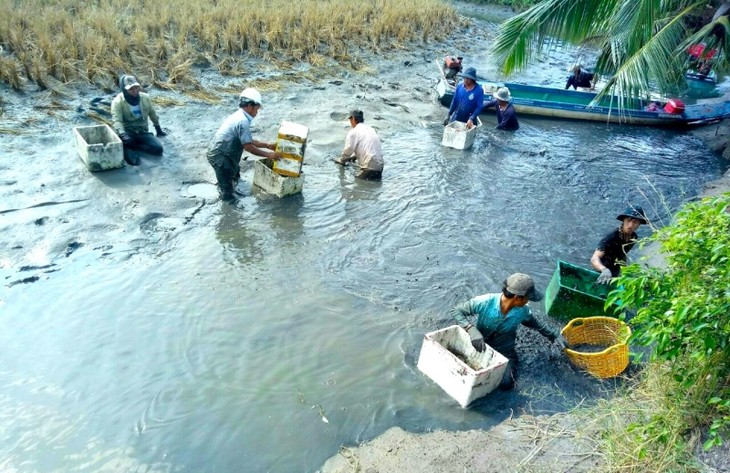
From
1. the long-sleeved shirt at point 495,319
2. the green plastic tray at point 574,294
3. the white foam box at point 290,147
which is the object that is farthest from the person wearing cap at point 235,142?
the green plastic tray at point 574,294

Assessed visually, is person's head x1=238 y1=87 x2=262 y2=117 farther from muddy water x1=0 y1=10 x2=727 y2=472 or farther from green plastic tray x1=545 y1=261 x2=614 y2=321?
green plastic tray x1=545 y1=261 x2=614 y2=321

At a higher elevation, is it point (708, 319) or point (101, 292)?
point (708, 319)

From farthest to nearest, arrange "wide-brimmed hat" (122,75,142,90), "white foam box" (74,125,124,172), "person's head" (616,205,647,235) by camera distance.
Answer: "wide-brimmed hat" (122,75,142,90), "white foam box" (74,125,124,172), "person's head" (616,205,647,235)

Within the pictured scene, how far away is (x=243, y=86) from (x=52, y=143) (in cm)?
515

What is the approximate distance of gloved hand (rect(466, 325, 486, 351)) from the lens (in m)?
4.71

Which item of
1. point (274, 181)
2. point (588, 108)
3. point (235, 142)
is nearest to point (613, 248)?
point (274, 181)

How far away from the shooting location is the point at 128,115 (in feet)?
28.8

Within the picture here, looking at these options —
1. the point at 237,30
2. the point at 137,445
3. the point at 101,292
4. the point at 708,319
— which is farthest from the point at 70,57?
the point at 708,319

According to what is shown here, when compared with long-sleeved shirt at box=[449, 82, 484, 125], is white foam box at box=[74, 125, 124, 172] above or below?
below

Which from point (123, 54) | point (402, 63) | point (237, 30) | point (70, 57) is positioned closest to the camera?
point (70, 57)

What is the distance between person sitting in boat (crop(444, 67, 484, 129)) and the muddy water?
3.46 ft

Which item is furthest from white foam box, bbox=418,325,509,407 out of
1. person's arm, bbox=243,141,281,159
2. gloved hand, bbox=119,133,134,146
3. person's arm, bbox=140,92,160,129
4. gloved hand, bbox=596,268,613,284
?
person's arm, bbox=140,92,160,129

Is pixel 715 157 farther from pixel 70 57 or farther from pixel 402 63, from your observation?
pixel 70 57

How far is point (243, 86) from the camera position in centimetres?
1305
